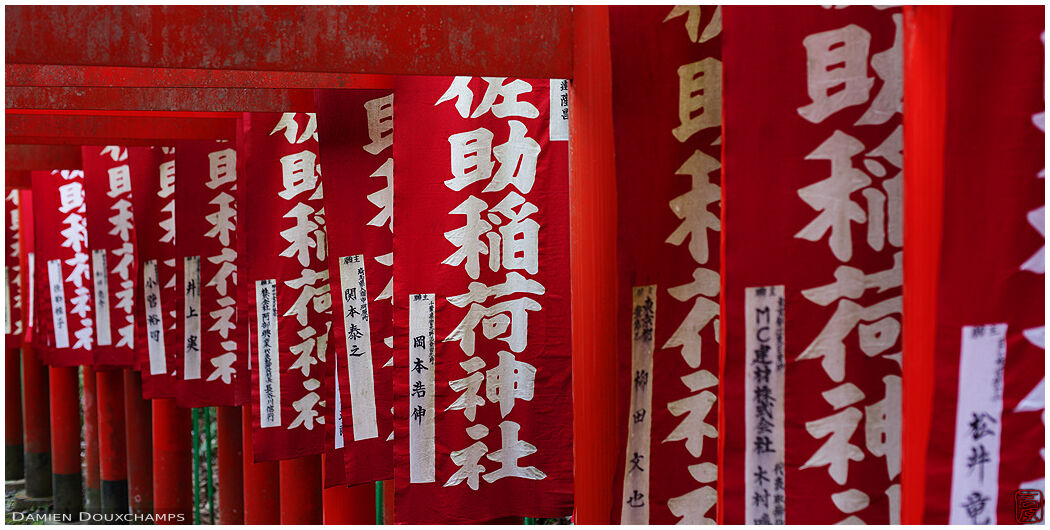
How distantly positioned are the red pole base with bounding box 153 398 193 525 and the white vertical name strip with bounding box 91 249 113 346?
1.00 metres

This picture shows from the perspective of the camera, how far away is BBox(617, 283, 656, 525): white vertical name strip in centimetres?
420

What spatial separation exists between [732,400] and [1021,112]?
51.1 inches

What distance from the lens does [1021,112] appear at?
2932mm

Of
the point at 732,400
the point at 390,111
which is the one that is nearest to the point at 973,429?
the point at 732,400

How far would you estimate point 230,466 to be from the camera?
11.2 m

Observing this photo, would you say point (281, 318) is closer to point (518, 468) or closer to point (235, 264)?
point (235, 264)

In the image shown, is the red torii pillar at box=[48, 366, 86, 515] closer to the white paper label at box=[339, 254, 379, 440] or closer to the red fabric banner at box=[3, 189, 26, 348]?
the red fabric banner at box=[3, 189, 26, 348]

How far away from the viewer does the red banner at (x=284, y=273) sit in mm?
7707

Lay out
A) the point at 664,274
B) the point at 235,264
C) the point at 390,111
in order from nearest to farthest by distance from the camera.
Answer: the point at 664,274, the point at 390,111, the point at 235,264

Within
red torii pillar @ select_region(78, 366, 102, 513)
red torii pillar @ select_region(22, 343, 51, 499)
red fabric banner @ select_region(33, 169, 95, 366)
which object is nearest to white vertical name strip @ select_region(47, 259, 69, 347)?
red fabric banner @ select_region(33, 169, 95, 366)

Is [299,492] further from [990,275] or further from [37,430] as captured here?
[37,430]

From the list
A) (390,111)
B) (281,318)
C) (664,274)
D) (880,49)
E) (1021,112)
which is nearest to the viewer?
(1021,112)

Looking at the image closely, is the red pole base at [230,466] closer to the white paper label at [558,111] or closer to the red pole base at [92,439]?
the red pole base at [92,439]

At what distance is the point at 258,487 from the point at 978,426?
8487mm
